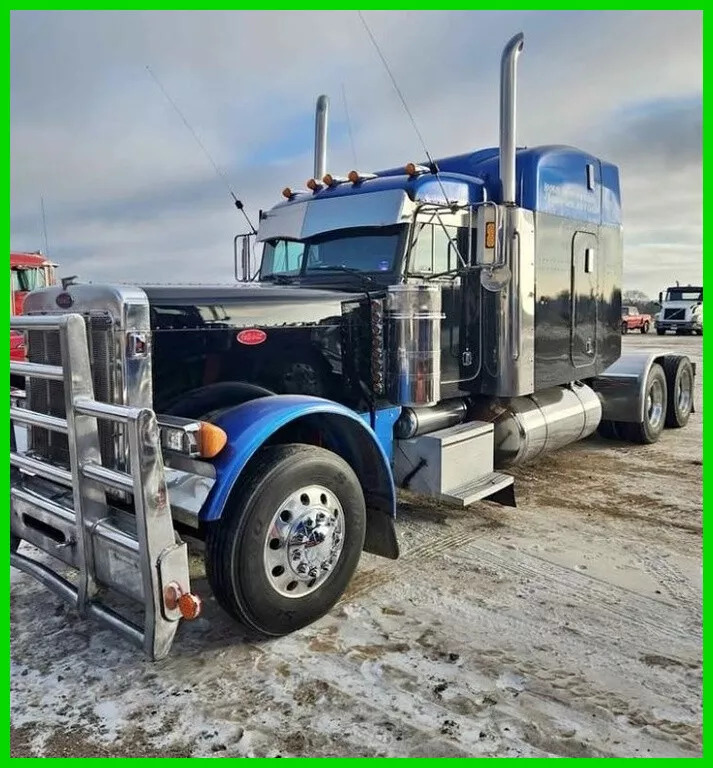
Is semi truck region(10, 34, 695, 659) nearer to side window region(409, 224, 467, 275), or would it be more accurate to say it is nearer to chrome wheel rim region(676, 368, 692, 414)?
side window region(409, 224, 467, 275)

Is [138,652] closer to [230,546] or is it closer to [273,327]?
[230,546]

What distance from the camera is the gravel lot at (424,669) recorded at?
9.04 ft

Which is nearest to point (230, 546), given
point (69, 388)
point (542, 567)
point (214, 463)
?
→ point (214, 463)

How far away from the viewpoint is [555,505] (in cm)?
582

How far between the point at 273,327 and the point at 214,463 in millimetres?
1090

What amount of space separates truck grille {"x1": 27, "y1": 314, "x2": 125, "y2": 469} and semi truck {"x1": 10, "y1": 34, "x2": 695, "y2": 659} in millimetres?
12

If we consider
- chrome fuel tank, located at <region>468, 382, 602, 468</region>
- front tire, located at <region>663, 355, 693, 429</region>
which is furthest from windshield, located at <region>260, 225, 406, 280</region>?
front tire, located at <region>663, 355, 693, 429</region>

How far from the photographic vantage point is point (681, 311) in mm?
34094

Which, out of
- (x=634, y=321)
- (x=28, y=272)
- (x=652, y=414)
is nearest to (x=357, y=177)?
(x=652, y=414)

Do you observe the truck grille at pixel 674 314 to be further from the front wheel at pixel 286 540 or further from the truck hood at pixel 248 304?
the front wheel at pixel 286 540

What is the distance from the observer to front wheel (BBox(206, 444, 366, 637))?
3.31m

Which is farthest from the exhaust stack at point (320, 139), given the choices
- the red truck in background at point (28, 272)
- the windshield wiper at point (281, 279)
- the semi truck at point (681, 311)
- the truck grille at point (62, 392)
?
the semi truck at point (681, 311)

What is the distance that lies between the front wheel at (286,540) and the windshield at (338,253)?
1.92m

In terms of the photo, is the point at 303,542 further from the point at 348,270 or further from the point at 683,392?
the point at 683,392
